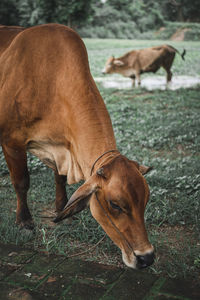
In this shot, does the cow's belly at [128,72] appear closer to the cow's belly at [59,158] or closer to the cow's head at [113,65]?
the cow's head at [113,65]

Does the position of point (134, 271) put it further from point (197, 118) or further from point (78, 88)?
point (197, 118)

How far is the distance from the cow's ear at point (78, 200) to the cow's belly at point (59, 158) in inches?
20.6

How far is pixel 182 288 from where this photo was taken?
2.20 m

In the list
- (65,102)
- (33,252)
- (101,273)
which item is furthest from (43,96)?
(101,273)

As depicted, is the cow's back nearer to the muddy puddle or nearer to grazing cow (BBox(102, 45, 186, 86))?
the muddy puddle

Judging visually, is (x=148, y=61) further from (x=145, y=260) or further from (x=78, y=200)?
(x=145, y=260)

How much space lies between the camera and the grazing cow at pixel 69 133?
2150mm

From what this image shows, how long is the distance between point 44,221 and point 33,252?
81cm

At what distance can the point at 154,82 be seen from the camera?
10.9 metres

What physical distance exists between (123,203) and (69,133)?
0.86m

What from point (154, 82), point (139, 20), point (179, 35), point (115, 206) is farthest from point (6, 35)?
point (139, 20)

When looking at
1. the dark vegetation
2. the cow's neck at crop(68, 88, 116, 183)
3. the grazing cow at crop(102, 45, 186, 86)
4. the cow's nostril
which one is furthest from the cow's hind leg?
the dark vegetation

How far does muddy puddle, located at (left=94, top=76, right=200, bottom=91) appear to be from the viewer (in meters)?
9.87

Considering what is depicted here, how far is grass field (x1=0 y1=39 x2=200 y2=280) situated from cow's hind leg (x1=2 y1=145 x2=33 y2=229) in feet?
0.32
